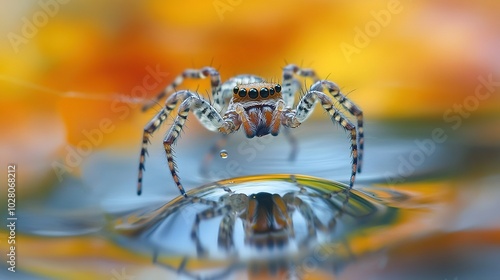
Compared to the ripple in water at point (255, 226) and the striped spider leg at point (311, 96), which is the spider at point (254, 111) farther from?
the ripple in water at point (255, 226)

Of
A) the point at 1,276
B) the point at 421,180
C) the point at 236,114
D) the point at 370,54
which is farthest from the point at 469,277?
the point at 370,54

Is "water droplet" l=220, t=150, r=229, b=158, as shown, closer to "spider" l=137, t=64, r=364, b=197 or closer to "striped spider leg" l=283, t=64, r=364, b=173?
"spider" l=137, t=64, r=364, b=197

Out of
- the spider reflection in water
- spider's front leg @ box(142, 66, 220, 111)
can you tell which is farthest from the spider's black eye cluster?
the spider reflection in water

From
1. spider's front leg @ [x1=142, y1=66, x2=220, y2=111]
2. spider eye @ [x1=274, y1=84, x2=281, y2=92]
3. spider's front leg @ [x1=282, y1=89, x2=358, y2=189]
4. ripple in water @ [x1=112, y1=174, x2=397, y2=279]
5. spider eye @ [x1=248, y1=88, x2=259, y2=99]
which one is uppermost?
spider's front leg @ [x1=142, y1=66, x2=220, y2=111]

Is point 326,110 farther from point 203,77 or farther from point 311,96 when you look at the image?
point 203,77

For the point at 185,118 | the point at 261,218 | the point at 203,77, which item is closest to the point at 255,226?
the point at 261,218

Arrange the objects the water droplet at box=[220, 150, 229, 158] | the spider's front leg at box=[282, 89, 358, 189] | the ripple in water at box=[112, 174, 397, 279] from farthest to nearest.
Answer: the water droplet at box=[220, 150, 229, 158] < the spider's front leg at box=[282, 89, 358, 189] < the ripple in water at box=[112, 174, 397, 279]

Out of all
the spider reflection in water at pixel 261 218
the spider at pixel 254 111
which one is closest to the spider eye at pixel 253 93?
the spider at pixel 254 111
